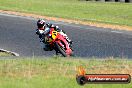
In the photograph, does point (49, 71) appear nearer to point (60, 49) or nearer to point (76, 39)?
point (60, 49)

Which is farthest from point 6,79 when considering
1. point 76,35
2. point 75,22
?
point 75,22

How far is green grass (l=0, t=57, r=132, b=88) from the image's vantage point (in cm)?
898

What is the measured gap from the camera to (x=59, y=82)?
30.0 feet

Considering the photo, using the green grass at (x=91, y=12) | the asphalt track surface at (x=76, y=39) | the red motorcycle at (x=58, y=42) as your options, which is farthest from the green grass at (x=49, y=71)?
the green grass at (x=91, y=12)

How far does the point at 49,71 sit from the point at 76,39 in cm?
1057

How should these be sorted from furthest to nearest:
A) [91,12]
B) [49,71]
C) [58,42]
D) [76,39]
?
1. [91,12]
2. [76,39]
3. [58,42]
4. [49,71]

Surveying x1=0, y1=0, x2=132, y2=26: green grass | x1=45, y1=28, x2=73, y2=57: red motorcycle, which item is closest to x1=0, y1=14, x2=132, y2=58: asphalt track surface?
x1=45, y1=28, x2=73, y2=57: red motorcycle

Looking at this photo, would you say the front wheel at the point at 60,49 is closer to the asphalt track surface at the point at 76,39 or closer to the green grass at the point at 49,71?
the green grass at the point at 49,71

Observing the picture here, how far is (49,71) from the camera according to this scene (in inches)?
464

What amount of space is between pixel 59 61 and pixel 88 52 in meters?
4.54

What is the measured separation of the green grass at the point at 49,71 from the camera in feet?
29.5

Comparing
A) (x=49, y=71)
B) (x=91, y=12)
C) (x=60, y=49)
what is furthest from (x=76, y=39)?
(x=91, y=12)

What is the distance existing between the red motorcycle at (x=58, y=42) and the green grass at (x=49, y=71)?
115 cm

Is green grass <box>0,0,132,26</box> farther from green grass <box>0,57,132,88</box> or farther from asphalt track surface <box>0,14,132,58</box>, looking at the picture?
green grass <box>0,57,132,88</box>
